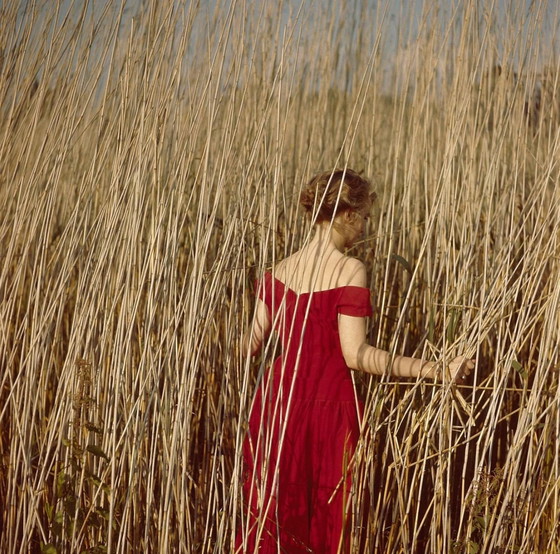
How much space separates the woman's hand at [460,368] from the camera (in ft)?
4.92

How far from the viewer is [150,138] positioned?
5.11 ft

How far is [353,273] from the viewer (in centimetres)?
156

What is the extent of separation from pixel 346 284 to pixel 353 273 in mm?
30

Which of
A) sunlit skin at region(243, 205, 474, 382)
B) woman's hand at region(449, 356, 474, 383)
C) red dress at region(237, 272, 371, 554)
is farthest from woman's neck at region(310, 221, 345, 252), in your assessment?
woman's hand at region(449, 356, 474, 383)

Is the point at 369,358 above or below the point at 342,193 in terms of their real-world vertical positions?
below

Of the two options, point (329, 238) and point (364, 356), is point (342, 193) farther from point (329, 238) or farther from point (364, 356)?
point (364, 356)

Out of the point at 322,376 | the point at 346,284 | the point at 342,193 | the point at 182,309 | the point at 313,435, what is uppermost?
the point at 342,193

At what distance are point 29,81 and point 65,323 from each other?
2.58ft

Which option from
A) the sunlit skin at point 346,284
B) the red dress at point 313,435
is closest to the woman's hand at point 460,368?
the sunlit skin at point 346,284

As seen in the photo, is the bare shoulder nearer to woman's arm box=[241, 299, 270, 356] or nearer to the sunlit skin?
the sunlit skin

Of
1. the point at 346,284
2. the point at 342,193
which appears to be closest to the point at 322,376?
the point at 346,284

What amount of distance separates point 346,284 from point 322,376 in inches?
8.9

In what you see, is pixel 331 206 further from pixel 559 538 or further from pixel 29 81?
pixel 559 538

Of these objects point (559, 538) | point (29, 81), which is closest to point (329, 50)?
point (29, 81)
